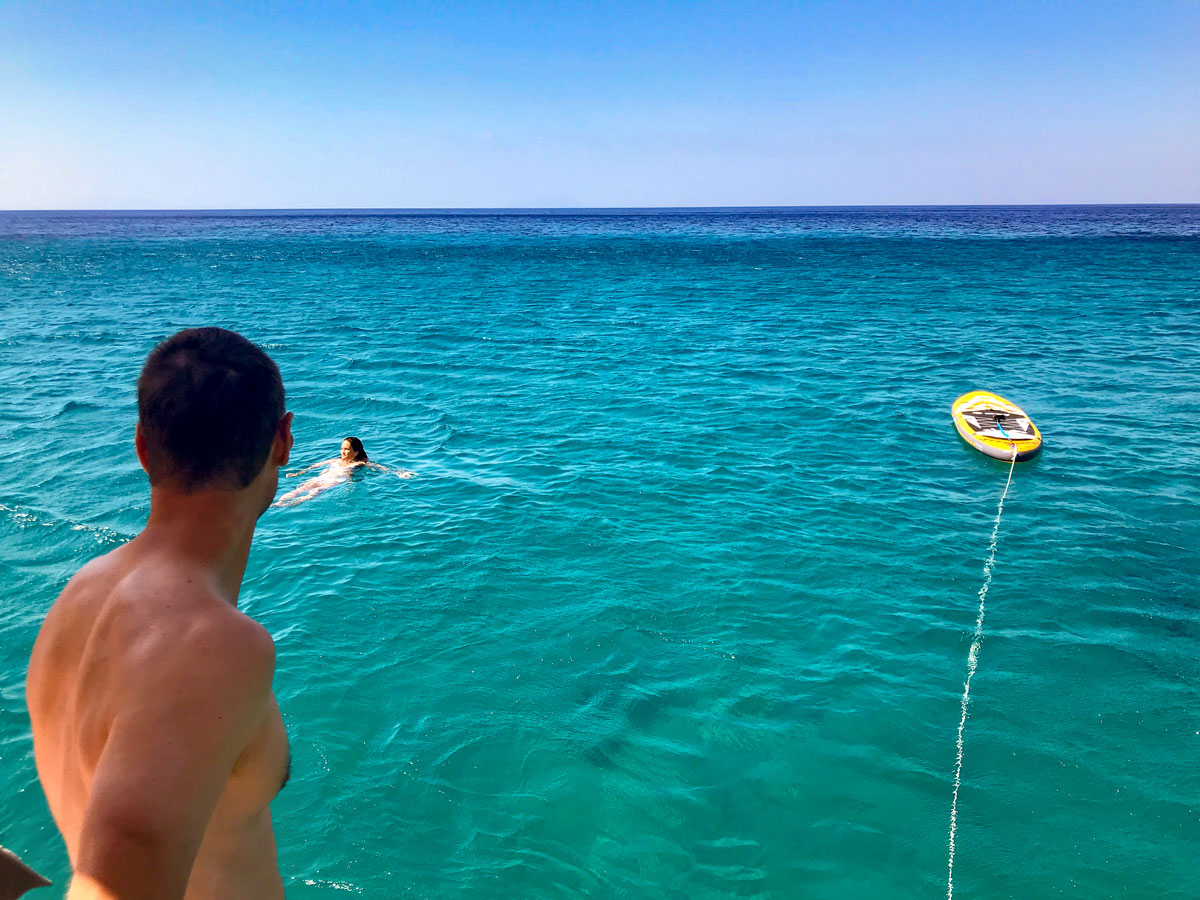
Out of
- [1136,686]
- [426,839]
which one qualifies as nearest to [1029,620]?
[1136,686]

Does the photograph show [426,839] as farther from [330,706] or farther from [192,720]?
[192,720]

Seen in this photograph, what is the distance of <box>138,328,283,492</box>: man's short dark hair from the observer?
1754mm

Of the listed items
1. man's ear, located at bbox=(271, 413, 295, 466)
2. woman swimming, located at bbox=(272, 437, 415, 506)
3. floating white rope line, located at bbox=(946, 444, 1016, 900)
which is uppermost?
man's ear, located at bbox=(271, 413, 295, 466)

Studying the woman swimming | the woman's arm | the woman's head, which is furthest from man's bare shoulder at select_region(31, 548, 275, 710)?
the woman's arm

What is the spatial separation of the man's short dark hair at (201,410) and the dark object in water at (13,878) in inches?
32.5

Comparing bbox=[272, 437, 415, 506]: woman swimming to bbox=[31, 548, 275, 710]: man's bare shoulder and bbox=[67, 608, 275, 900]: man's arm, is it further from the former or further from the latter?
bbox=[67, 608, 275, 900]: man's arm

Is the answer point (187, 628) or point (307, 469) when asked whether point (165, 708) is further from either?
point (307, 469)

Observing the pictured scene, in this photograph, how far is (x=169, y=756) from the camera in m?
1.42

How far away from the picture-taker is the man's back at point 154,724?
1355 mm

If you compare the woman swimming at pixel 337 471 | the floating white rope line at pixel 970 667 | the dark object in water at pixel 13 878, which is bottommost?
the floating white rope line at pixel 970 667

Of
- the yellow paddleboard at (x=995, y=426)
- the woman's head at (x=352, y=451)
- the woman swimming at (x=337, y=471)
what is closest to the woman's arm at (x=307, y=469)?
the woman swimming at (x=337, y=471)

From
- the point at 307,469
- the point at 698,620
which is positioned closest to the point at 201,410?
the point at 698,620

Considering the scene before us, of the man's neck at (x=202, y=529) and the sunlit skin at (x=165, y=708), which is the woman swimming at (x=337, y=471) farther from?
the man's neck at (x=202, y=529)

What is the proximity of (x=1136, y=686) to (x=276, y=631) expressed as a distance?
930 centimetres
